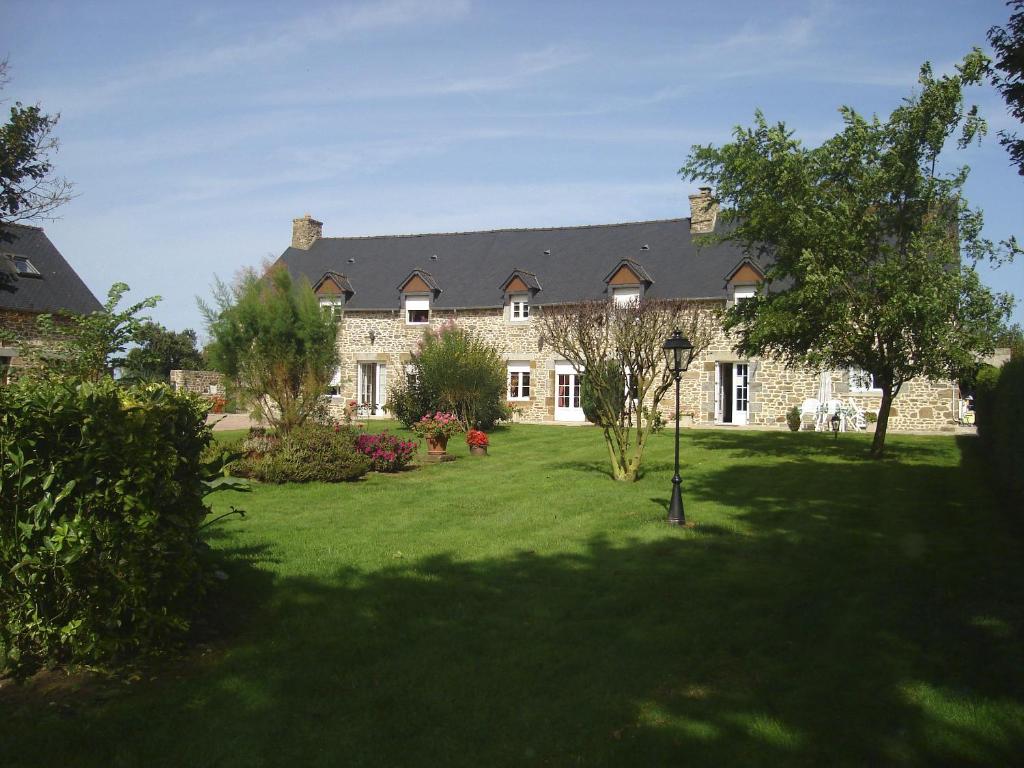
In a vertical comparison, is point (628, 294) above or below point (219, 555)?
above

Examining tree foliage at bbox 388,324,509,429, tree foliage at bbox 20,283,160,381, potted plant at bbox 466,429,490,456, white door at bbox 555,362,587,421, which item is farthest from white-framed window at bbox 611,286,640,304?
tree foliage at bbox 20,283,160,381

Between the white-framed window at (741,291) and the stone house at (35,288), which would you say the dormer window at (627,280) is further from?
the stone house at (35,288)

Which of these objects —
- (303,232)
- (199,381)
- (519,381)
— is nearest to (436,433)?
(519,381)

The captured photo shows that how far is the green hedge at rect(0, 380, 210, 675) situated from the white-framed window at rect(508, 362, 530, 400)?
21.9m

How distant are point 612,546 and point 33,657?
482 cm

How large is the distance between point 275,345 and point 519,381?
12.6m

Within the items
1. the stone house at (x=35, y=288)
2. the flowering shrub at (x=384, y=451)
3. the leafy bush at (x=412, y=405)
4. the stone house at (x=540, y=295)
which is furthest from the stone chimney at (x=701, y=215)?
the stone house at (x=35, y=288)

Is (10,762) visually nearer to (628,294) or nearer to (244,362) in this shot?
(244,362)

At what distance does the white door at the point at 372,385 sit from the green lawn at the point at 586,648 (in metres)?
19.2

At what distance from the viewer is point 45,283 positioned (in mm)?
25203

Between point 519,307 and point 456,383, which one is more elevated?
point 519,307

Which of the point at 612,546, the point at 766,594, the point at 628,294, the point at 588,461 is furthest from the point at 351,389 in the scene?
the point at 766,594

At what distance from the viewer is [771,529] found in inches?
328

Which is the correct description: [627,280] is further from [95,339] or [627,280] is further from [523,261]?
[95,339]
